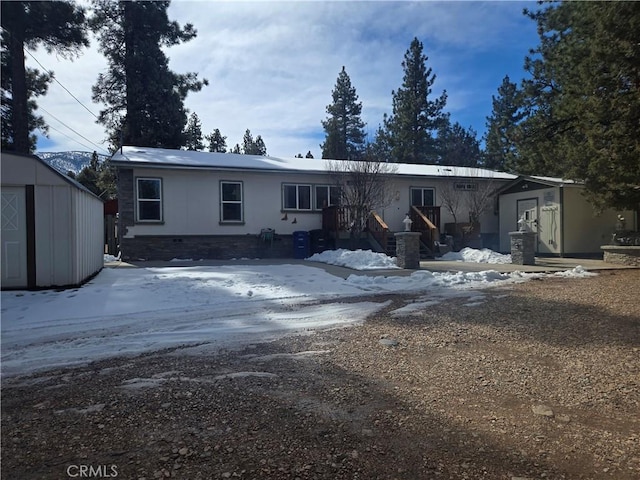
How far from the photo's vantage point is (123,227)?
1460 cm

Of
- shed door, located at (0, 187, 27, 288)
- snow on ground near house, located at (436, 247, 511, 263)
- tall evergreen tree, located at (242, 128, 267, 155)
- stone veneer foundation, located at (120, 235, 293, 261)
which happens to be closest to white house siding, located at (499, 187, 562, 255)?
snow on ground near house, located at (436, 247, 511, 263)

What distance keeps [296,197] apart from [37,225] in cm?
999

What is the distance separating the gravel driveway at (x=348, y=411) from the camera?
239cm

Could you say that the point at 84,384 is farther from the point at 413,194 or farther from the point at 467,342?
the point at 413,194

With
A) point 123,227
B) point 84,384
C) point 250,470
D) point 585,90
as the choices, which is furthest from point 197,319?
point 585,90

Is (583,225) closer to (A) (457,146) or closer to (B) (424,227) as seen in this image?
(B) (424,227)

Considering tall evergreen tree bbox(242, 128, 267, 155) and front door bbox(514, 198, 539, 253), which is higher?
tall evergreen tree bbox(242, 128, 267, 155)

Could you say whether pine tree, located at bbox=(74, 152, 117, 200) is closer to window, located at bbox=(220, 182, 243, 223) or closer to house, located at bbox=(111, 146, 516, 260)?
house, located at bbox=(111, 146, 516, 260)

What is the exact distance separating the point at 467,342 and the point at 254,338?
2478 mm

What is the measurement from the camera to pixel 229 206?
15898 millimetres

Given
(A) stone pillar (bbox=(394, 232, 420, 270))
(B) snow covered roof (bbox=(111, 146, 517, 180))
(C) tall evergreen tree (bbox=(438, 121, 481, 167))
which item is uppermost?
(C) tall evergreen tree (bbox=(438, 121, 481, 167))

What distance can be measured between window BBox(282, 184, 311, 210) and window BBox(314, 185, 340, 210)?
0.33 meters

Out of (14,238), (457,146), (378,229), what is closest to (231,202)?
(378,229)

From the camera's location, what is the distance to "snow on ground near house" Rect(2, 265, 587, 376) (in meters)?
4.77
